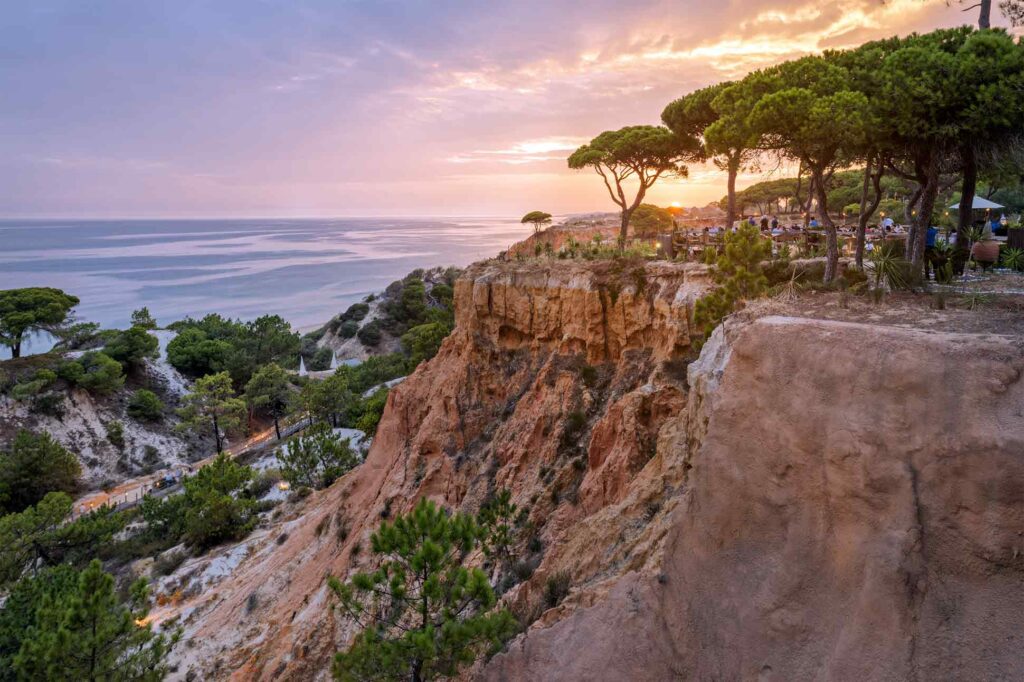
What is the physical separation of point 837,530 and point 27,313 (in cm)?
7088

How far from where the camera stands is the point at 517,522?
15711 mm

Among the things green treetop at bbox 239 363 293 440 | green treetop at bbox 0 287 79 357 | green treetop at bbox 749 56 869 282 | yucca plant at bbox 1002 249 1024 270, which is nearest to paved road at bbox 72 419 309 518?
green treetop at bbox 239 363 293 440

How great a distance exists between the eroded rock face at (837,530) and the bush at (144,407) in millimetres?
52631

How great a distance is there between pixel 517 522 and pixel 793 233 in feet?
58.8

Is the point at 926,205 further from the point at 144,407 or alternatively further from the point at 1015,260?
the point at 144,407

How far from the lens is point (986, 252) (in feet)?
46.6

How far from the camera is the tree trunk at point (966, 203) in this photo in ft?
43.1

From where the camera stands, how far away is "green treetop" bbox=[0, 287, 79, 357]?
5412cm

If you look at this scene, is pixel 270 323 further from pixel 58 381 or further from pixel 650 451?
pixel 650 451

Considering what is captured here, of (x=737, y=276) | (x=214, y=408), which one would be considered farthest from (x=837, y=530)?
(x=214, y=408)

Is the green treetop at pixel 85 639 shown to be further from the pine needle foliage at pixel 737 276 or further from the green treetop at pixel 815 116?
the green treetop at pixel 815 116

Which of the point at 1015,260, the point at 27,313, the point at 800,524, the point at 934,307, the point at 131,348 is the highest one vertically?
the point at 1015,260

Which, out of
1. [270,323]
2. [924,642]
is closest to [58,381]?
[270,323]

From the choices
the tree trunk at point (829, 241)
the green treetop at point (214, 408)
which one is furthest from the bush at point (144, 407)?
the tree trunk at point (829, 241)
